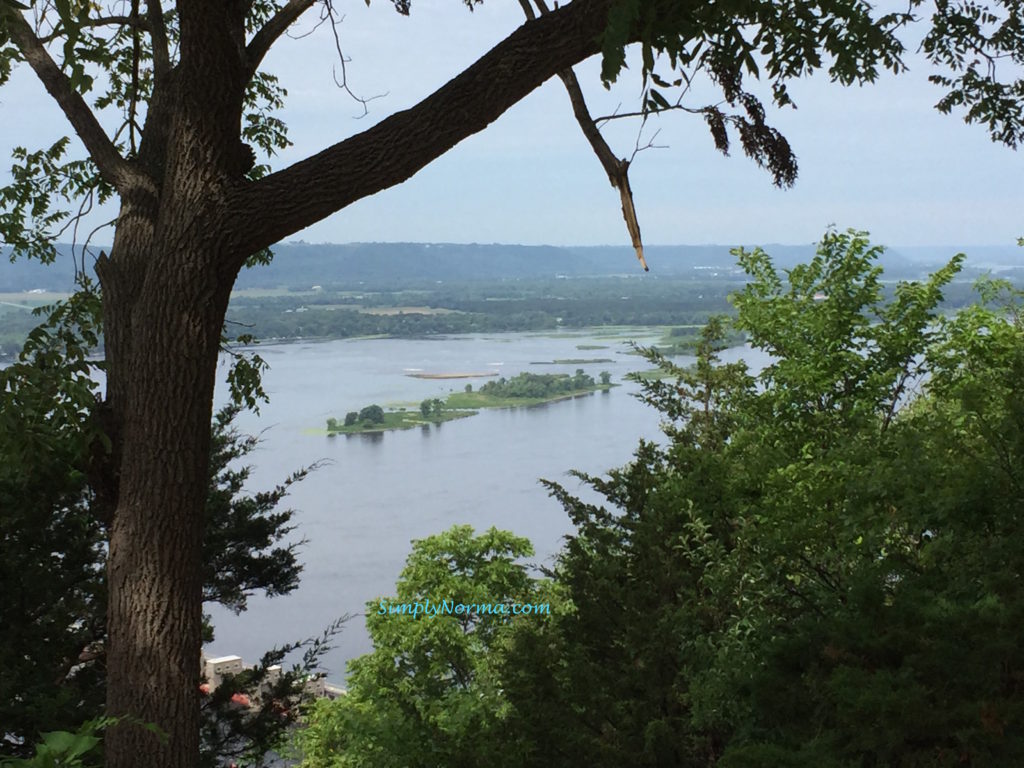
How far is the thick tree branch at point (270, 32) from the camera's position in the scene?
3.19 meters

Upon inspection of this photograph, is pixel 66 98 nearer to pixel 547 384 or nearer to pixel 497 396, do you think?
pixel 547 384

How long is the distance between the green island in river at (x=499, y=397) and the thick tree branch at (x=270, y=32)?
2313cm

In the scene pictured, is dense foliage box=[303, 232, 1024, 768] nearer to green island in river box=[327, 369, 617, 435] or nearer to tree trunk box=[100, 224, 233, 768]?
tree trunk box=[100, 224, 233, 768]

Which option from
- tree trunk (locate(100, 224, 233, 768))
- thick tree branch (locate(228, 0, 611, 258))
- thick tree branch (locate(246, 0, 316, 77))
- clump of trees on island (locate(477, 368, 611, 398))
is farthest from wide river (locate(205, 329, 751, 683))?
thick tree branch (locate(228, 0, 611, 258))

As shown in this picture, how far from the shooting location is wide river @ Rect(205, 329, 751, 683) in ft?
83.7

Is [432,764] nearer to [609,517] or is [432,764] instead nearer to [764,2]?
[609,517]

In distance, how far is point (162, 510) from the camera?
9.43ft

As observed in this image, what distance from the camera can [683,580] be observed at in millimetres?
5395

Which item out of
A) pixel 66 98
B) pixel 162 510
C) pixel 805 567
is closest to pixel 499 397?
pixel 805 567

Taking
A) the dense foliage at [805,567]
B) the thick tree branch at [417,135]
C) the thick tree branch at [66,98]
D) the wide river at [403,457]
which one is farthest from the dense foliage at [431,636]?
the thick tree branch at [417,135]

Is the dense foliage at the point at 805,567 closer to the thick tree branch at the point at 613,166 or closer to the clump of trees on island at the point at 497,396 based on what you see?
the thick tree branch at the point at 613,166

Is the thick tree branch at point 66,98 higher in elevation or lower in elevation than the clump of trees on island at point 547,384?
higher

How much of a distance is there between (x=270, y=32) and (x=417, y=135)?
38.4 inches

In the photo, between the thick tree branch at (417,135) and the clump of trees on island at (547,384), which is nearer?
the thick tree branch at (417,135)
